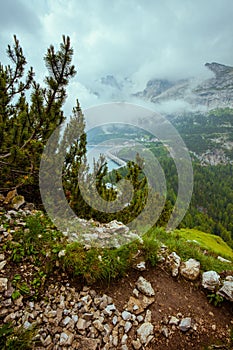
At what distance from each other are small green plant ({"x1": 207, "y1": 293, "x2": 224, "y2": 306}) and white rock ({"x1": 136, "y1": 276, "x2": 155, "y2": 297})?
3.82ft

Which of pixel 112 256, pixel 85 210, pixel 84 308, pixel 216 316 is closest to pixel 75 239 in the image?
pixel 112 256

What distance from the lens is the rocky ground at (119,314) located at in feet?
10.5

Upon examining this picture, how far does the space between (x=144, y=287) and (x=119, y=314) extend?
734 millimetres

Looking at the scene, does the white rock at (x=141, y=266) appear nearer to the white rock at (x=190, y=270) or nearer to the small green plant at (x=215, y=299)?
the white rock at (x=190, y=270)

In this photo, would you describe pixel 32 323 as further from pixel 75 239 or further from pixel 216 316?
pixel 216 316

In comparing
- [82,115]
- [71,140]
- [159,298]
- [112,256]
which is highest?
[82,115]

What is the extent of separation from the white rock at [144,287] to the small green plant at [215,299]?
3.82ft

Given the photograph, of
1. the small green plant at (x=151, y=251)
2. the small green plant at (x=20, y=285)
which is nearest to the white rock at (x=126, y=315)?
the small green plant at (x=151, y=251)

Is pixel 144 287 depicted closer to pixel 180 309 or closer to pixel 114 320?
pixel 180 309

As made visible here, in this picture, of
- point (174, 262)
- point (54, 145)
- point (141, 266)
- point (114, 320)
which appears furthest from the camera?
point (54, 145)

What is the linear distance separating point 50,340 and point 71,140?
17.5 feet

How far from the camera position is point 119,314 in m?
3.57

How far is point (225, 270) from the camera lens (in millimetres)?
4988

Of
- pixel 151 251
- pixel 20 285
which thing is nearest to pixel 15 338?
pixel 20 285
